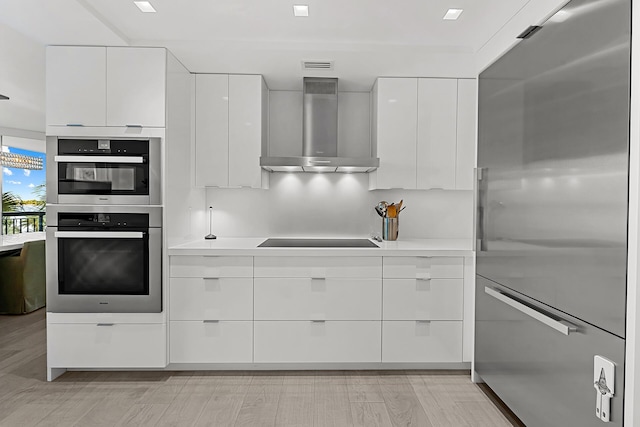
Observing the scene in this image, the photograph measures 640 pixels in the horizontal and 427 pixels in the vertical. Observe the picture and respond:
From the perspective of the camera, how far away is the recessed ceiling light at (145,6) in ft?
7.92

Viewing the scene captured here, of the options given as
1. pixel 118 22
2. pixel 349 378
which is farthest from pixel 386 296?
pixel 118 22

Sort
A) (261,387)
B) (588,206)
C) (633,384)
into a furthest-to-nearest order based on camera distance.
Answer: (261,387)
(588,206)
(633,384)

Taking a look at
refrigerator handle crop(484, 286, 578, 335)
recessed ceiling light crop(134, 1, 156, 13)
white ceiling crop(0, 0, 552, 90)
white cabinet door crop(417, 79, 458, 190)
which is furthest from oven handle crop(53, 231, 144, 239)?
refrigerator handle crop(484, 286, 578, 335)

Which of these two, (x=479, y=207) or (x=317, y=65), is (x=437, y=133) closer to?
(x=479, y=207)

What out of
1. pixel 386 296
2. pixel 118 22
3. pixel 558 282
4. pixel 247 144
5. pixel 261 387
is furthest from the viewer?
pixel 247 144

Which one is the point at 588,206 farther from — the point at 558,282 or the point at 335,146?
the point at 335,146

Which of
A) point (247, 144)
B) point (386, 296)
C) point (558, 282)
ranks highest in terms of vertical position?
point (247, 144)

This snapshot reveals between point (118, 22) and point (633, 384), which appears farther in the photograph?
point (118, 22)

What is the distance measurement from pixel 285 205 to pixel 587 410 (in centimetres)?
271

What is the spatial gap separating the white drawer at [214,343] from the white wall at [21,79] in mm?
2297

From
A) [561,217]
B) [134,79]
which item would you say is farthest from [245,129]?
[561,217]

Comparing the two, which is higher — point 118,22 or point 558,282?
point 118,22

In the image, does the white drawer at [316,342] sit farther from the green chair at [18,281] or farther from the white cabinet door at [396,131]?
the green chair at [18,281]

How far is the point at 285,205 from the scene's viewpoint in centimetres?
382
